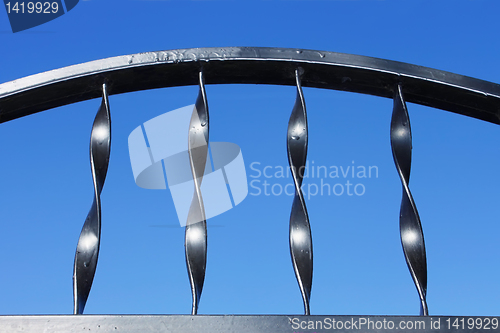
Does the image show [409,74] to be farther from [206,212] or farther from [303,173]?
[206,212]

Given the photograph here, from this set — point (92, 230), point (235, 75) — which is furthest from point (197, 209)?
point (235, 75)

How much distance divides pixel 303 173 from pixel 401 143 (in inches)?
11.6

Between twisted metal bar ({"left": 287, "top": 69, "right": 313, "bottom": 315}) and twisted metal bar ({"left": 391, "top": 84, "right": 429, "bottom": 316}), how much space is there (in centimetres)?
25

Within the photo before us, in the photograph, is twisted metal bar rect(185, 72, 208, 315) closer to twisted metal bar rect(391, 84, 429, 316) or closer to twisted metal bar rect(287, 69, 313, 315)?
twisted metal bar rect(287, 69, 313, 315)

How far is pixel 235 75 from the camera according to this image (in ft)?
4.34

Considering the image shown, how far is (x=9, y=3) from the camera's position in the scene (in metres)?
1.88

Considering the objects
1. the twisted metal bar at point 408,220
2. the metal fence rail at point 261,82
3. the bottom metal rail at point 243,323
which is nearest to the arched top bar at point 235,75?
the metal fence rail at point 261,82

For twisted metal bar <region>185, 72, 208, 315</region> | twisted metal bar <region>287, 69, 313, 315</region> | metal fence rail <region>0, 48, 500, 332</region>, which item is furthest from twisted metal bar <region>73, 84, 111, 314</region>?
twisted metal bar <region>287, 69, 313, 315</region>

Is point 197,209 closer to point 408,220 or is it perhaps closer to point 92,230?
point 92,230

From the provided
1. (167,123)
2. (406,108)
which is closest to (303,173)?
(406,108)

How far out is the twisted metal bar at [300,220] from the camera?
1.05 m

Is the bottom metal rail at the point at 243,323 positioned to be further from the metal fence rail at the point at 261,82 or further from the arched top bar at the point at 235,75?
the arched top bar at the point at 235,75

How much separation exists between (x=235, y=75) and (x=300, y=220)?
0.50 m

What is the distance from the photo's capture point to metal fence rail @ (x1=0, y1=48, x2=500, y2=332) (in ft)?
3.56
